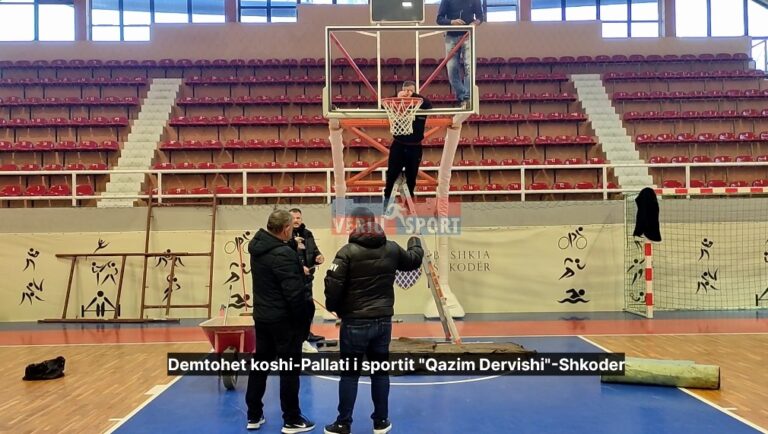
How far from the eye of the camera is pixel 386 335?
470 centimetres

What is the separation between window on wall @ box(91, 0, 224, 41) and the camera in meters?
21.9

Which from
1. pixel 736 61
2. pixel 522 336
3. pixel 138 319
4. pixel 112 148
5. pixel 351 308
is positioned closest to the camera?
pixel 351 308

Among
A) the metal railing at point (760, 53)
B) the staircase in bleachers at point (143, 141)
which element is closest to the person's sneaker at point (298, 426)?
the staircase in bleachers at point (143, 141)

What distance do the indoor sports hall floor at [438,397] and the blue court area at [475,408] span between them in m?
0.01

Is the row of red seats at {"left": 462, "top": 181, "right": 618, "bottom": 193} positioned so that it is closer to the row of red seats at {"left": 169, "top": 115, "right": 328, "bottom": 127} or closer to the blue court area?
the row of red seats at {"left": 169, "top": 115, "right": 328, "bottom": 127}

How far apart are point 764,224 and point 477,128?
289 inches

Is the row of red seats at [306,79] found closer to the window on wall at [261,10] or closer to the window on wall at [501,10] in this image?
the window on wall at [501,10]

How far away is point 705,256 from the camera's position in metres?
11.6

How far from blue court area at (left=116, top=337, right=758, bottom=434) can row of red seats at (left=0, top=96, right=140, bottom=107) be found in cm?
1320

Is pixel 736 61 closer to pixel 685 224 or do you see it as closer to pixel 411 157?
pixel 685 224

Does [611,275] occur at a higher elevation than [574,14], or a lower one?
lower

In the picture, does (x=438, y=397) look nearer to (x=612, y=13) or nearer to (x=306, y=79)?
(x=306, y=79)

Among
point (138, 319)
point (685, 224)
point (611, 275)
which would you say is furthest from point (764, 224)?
point (138, 319)

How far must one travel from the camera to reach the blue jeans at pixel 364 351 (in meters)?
4.56
